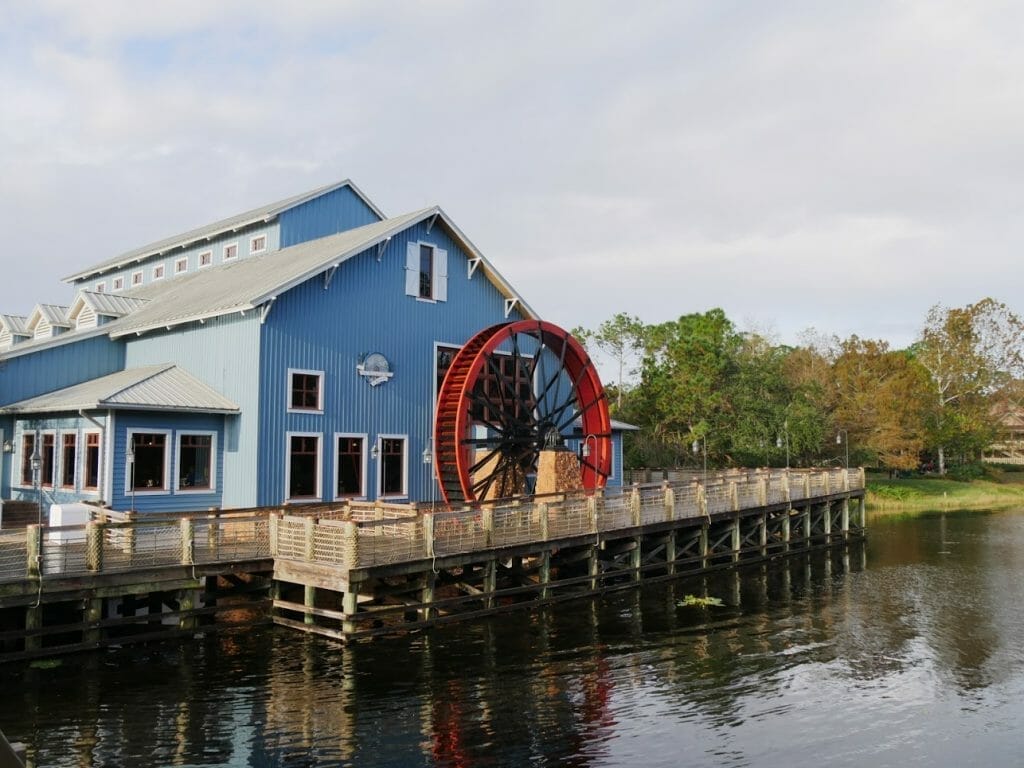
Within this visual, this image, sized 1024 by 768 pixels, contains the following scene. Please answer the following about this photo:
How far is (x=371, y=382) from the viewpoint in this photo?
22953 millimetres

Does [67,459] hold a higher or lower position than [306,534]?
higher

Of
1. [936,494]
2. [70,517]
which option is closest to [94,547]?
[70,517]

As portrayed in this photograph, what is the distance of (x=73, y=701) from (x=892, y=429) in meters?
47.8

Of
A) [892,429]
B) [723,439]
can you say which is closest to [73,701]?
[723,439]

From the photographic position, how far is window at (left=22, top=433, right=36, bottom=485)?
22453mm

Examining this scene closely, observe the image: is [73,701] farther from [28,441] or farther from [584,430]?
[584,430]

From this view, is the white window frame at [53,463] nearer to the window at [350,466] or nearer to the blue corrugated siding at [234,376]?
the blue corrugated siding at [234,376]

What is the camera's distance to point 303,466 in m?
21.5

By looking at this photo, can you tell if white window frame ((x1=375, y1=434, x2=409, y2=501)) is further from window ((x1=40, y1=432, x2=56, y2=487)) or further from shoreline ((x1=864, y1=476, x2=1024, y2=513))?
shoreline ((x1=864, y1=476, x2=1024, y2=513))

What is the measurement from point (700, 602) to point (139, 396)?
13317 millimetres

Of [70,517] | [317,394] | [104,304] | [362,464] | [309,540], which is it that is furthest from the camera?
[104,304]

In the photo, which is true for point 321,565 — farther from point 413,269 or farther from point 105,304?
point 105,304

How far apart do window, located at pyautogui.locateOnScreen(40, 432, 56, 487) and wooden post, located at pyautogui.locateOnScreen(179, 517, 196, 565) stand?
7.80 m

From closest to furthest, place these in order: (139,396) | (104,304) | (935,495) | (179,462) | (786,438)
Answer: (139,396), (179,462), (104,304), (786,438), (935,495)
